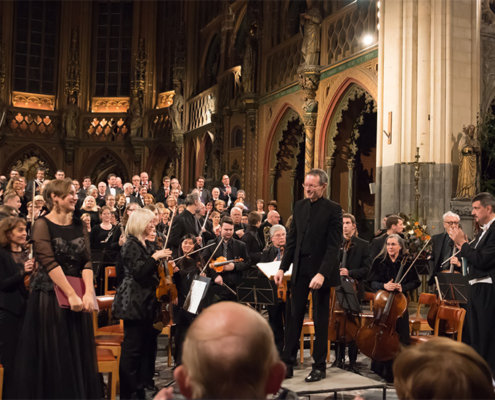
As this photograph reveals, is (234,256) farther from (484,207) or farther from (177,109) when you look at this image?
(177,109)

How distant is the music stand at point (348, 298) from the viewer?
241 inches

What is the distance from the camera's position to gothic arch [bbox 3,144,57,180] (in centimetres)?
2289

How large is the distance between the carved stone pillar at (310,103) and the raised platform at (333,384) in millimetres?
9332

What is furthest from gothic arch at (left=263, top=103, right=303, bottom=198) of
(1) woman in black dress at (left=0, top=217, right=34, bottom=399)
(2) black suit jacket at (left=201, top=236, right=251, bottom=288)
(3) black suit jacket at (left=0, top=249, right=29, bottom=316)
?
(3) black suit jacket at (left=0, top=249, right=29, bottom=316)

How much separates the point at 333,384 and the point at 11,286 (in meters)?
2.57

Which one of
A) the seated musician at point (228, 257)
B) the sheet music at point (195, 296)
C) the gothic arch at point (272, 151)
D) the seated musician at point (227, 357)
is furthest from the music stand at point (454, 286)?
the gothic arch at point (272, 151)

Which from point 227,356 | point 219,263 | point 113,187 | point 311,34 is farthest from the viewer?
point 311,34

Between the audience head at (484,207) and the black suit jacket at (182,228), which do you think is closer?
the audience head at (484,207)

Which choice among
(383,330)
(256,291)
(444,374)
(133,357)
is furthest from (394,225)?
(444,374)

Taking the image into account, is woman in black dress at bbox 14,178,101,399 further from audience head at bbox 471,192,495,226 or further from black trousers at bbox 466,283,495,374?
audience head at bbox 471,192,495,226

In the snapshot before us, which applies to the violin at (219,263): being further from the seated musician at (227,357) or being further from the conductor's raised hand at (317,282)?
the seated musician at (227,357)

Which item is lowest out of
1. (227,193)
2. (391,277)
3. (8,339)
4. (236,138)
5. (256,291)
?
(8,339)

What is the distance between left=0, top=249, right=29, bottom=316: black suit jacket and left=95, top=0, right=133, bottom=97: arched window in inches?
804

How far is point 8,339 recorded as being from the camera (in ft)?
15.1
